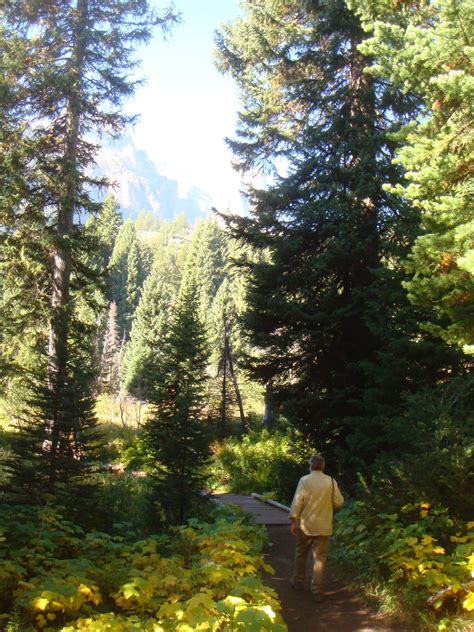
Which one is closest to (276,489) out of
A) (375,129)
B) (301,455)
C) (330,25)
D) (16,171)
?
(301,455)

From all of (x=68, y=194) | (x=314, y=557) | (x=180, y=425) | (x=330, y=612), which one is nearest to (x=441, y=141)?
(x=314, y=557)

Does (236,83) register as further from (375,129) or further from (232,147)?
(375,129)

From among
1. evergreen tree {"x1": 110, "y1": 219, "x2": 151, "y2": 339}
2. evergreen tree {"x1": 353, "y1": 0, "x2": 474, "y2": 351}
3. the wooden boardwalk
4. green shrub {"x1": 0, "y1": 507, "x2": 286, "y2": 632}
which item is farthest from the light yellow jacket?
evergreen tree {"x1": 110, "y1": 219, "x2": 151, "y2": 339}

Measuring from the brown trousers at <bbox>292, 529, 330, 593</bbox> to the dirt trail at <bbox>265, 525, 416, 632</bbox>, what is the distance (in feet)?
0.51

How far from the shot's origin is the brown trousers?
6043 mm

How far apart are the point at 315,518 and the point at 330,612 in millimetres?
949

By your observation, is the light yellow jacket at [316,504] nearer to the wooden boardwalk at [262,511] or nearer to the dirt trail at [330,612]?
the dirt trail at [330,612]

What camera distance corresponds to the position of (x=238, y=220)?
14.0 m

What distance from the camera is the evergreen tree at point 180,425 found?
847 centimetres

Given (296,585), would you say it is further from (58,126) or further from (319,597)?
(58,126)

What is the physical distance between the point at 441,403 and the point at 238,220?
8.63 meters

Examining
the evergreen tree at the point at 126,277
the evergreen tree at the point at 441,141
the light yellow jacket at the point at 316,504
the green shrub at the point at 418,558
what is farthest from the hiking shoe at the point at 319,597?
the evergreen tree at the point at 126,277

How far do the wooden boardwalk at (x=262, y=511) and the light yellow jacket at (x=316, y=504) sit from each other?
2534 millimetres

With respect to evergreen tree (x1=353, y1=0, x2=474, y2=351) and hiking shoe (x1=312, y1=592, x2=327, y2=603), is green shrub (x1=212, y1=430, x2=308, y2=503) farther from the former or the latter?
evergreen tree (x1=353, y1=0, x2=474, y2=351)
